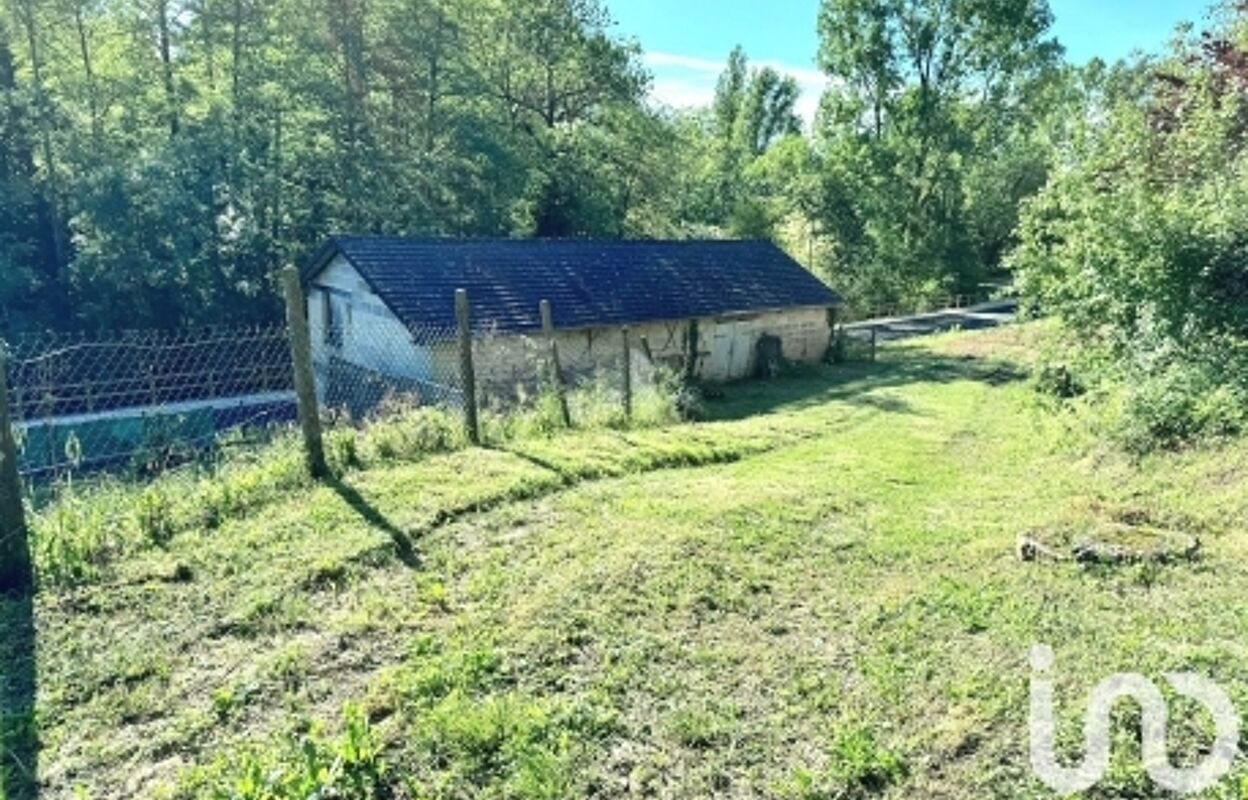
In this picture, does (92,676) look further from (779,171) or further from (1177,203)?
(779,171)

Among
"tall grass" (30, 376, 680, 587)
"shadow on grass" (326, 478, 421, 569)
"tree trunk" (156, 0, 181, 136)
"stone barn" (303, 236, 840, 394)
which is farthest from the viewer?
"tree trunk" (156, 0, 181, 136)

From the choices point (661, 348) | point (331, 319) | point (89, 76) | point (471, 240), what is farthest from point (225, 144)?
point (661, 348)

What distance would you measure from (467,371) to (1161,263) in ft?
25.8

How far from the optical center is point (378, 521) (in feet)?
20.6

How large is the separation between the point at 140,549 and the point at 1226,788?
627 centimetres

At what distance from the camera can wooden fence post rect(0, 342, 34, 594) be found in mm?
5191

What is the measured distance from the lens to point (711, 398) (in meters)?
17.1

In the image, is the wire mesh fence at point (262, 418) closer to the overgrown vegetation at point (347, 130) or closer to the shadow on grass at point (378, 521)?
the shadow on grass at point (378, 521)

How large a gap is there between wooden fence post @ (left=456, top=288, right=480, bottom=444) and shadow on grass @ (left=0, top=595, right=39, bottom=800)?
4.27 metres

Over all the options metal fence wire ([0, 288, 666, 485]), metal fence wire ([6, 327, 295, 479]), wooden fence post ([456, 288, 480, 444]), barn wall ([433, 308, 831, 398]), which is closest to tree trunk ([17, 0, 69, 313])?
metal fence wire ([6, 327, 295, 479])

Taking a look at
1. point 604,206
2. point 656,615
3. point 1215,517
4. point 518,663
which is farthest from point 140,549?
point 604,206

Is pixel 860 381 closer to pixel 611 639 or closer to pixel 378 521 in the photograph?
pixel 378 521

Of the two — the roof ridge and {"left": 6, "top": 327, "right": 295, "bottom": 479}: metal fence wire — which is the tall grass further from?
the roof ridge

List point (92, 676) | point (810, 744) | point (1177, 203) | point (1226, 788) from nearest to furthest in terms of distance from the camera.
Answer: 1. point (1226, 788)
2. point (810, 744)
3. point (92, 676)
4. point (1177, 203)
